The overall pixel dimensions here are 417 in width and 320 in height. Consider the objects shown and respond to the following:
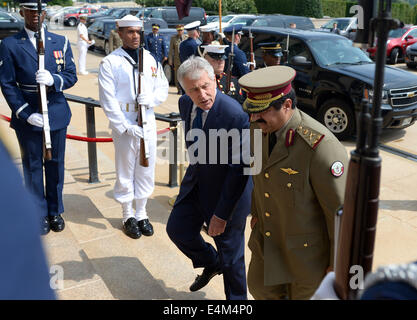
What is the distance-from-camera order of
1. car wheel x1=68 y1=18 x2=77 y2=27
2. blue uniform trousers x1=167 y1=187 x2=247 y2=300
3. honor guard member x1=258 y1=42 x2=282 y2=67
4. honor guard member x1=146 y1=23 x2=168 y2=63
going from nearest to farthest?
blue uniform trousers x1=167 y1=187 x2=247 y2=300 → honor guard member x1=258 y1=42 x2=282 y2=67 → honor guard member x1=146 y1=23 x2=168 y2=63 → car wheel x1=68 y1=18 x2=77 y2=27

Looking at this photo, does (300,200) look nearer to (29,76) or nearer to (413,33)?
(29,76)

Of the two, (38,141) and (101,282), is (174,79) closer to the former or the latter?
(38,141)

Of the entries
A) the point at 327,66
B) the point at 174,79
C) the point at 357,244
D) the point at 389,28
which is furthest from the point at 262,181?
the point at 174,79

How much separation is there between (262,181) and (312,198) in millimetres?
345

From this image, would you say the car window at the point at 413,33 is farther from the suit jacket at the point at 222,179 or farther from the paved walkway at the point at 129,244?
the suit jacket at the point at 222,179

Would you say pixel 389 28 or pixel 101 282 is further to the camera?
pixel 101 282

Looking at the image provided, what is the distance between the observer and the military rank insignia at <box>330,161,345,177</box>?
2426 millimetres

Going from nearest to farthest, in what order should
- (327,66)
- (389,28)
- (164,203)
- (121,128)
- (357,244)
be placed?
(389,28), (357,244), (121,128), (164,203), (327,66)

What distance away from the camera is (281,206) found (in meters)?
2.68

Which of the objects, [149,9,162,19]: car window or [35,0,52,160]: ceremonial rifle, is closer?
[35,0,52,160]: ceremonial rifle

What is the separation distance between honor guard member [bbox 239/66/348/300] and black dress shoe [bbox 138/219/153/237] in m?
2.07

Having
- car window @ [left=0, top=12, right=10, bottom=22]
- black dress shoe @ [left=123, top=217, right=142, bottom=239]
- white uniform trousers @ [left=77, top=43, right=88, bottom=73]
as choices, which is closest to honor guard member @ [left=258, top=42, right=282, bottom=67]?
black dress shoe @ [left=123, top=217, right=142, bottom=239]

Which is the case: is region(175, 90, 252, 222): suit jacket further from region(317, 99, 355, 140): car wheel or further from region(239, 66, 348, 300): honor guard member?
region(317, 99, 355, 140): car wheel

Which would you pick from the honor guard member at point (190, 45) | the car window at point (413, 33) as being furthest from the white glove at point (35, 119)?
the car window at point (413, 33)
